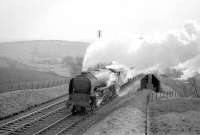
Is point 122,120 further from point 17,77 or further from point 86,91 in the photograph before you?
point 17,77

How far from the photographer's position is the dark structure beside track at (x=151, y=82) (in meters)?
41.4

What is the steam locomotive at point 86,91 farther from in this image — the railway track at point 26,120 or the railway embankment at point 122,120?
the railway track at point 26,120

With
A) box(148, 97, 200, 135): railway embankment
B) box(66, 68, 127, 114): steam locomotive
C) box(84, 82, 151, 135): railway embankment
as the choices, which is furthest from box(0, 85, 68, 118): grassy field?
box(148, 97, 200, 135): railway embankment

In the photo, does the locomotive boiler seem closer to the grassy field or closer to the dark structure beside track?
the grassy field

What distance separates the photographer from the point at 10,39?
197000mm

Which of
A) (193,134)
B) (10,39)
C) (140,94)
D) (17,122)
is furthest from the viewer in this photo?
(10,39)

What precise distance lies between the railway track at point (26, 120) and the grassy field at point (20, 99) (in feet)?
5.80

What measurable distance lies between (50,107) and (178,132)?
570 inches

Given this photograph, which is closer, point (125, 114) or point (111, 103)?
point (125, 114)

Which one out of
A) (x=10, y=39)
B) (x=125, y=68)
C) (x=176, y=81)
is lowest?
(x=176, y=81)

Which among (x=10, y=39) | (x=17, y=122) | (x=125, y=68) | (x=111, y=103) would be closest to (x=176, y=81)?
(x=125, y=68)

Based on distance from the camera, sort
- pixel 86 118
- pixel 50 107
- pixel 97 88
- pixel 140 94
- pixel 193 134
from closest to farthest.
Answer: pixel 193 134, pixel 86 118, pixel 97 88, pixel 50 107, pixel 140 94

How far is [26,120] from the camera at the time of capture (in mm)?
22188

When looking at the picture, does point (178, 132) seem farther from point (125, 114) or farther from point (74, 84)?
point (74, 84)
